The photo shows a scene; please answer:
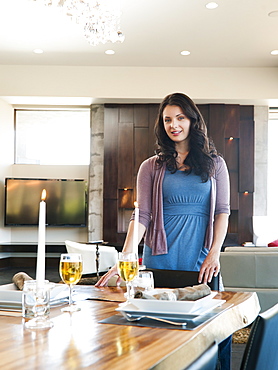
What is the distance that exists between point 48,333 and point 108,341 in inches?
6.0

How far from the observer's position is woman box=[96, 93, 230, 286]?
2.01 m

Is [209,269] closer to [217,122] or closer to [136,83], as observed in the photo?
[136,83]

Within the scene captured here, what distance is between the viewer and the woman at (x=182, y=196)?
2012 mm

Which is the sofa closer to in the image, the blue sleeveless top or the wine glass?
the blue sleeveless top

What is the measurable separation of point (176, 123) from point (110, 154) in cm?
643

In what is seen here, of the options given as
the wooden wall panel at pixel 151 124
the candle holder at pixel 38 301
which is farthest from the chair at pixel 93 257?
the candle holder at pixel 38 301

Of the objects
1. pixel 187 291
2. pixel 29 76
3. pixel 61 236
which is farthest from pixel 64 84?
pixel 187 291

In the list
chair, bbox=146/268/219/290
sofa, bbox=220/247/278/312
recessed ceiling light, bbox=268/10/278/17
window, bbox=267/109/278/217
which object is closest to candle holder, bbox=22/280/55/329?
chair, bbox=146/268/219/290

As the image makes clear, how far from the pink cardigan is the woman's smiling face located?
0.13 metres

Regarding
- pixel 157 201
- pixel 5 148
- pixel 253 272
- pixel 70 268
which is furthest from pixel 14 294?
pixel 5 148

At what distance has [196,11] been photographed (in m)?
5.90

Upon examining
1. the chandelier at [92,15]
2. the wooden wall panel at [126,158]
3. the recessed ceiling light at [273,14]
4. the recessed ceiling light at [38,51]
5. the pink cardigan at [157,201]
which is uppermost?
the recessed ceiling light at [273,14]

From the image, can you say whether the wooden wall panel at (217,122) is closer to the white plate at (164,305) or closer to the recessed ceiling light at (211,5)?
the recessed ceiling light at (211,5)

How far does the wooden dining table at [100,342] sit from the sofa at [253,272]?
261 cm
